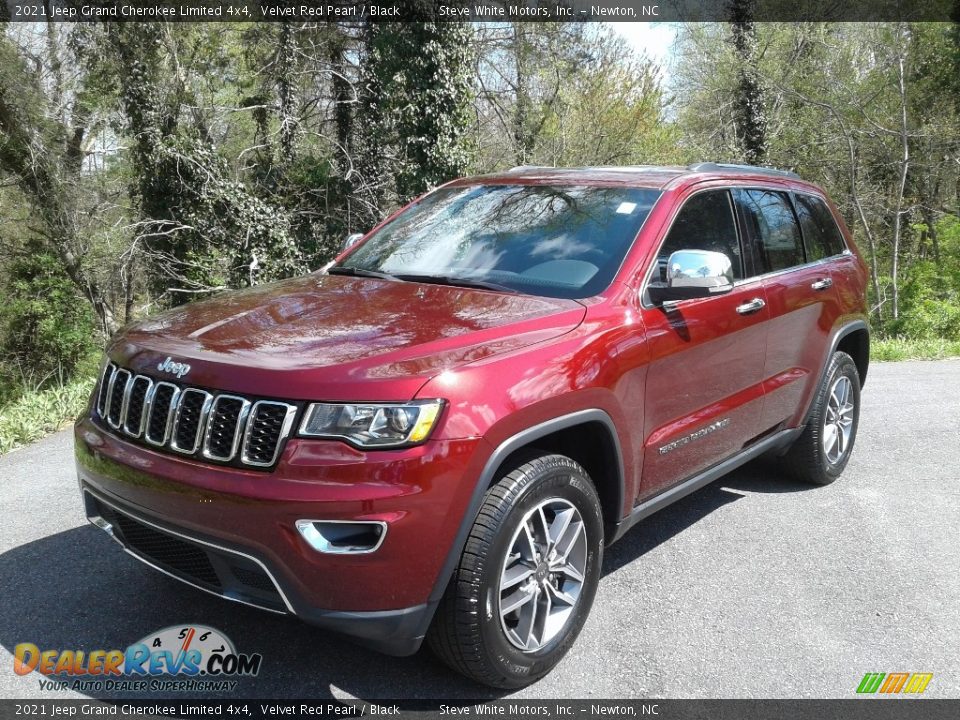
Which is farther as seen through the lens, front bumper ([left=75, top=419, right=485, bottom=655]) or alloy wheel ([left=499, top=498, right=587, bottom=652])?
alloy wheel ([left=499, top=498, right=587, bottom=652])

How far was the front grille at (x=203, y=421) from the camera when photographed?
261 centimetres

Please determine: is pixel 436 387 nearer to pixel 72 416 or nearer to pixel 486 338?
pixel 486 338

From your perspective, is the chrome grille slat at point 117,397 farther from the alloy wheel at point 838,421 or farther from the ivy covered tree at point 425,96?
the ivy covered tree at point 425,96

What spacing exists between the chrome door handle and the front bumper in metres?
2.02

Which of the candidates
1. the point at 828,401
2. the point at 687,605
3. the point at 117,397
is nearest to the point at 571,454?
the point at 687,605

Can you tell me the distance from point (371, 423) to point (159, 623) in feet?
5.27

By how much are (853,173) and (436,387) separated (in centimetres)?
2303

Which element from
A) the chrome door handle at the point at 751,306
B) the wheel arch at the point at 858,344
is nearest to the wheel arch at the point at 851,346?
the wheel arch at the point at 858,344

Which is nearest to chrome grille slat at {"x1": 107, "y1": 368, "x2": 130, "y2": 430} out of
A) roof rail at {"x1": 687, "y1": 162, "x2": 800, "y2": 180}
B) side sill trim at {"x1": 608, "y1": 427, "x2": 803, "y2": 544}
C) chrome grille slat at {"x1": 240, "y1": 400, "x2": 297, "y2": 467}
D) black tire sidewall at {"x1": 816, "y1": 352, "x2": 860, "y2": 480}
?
chrome grille slat at {"x1": 240, "y1": 400, "x2": 297, "y2": 467}

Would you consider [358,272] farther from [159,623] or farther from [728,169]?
[728,169]

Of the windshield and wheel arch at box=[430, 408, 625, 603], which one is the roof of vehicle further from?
wheel arch at box=[430, 408, 625, 603]

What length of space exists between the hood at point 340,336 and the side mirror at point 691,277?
0.49m

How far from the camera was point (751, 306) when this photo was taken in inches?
165

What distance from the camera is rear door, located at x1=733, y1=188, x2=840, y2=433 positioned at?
4465 mm
